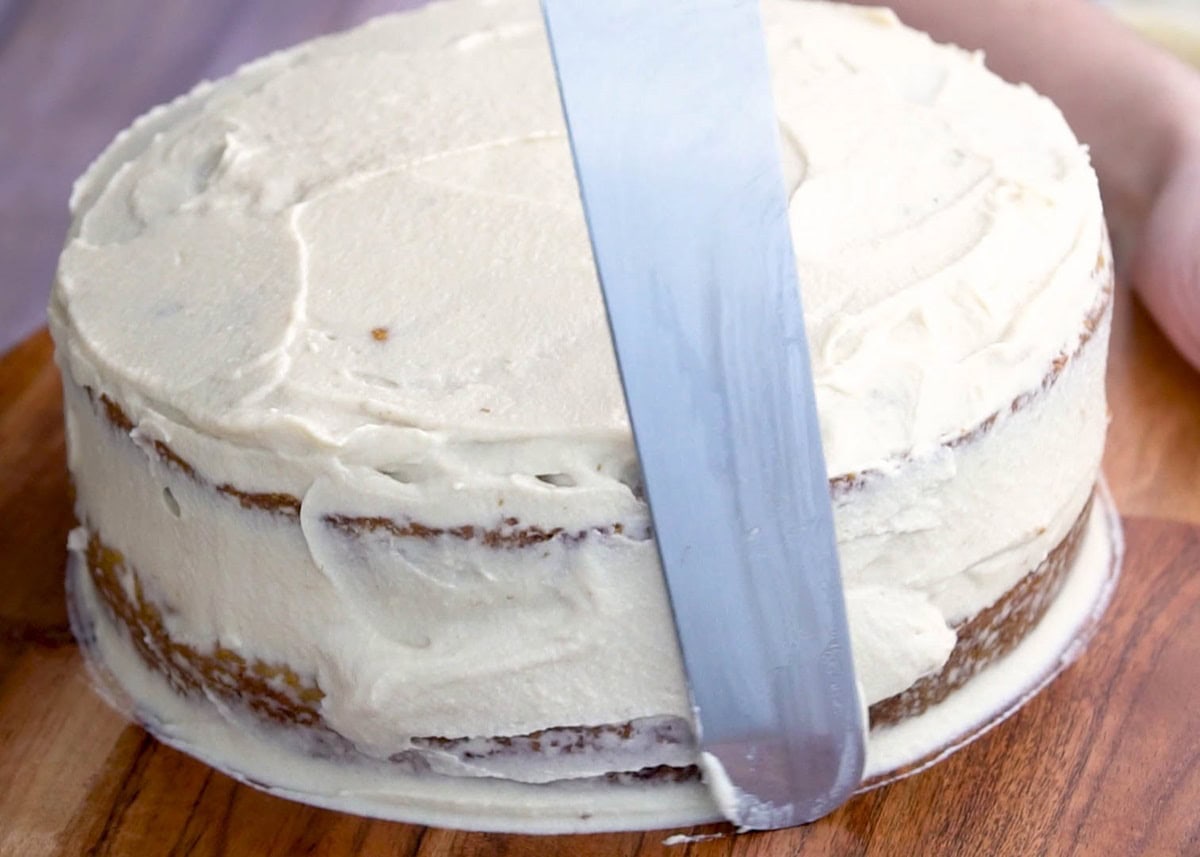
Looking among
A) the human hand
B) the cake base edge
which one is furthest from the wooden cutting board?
the human hand

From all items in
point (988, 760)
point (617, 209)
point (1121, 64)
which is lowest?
point (988, 760)

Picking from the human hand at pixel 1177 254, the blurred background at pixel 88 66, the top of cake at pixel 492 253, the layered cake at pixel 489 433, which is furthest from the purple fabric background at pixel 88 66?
the human hand at pixel 1177 254

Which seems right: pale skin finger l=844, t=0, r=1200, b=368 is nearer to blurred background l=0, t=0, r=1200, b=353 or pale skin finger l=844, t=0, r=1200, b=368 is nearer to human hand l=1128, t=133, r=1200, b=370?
human hand l=1128, t=133, r=1200, b=370

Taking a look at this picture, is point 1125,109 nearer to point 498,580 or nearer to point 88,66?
point 498,580

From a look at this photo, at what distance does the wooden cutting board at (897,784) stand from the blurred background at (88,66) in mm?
821

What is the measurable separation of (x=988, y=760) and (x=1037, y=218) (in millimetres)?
414

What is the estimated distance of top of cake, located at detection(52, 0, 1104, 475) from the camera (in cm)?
103

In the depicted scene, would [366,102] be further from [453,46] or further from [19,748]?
[19,748]

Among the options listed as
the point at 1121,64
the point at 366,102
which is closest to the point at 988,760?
the point at 366,102

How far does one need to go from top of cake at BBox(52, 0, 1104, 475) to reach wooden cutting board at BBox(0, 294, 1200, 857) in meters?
0.29

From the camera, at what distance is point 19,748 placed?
4.07 feet

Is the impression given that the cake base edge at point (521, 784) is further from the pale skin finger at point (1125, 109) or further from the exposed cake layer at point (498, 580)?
the pale skin finger at point (1125, 109)

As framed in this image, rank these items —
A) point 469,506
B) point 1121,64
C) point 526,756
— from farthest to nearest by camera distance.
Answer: point 1121,64, point 526,756, point 469,506

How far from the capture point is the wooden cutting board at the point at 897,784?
Result: 3.66ft
